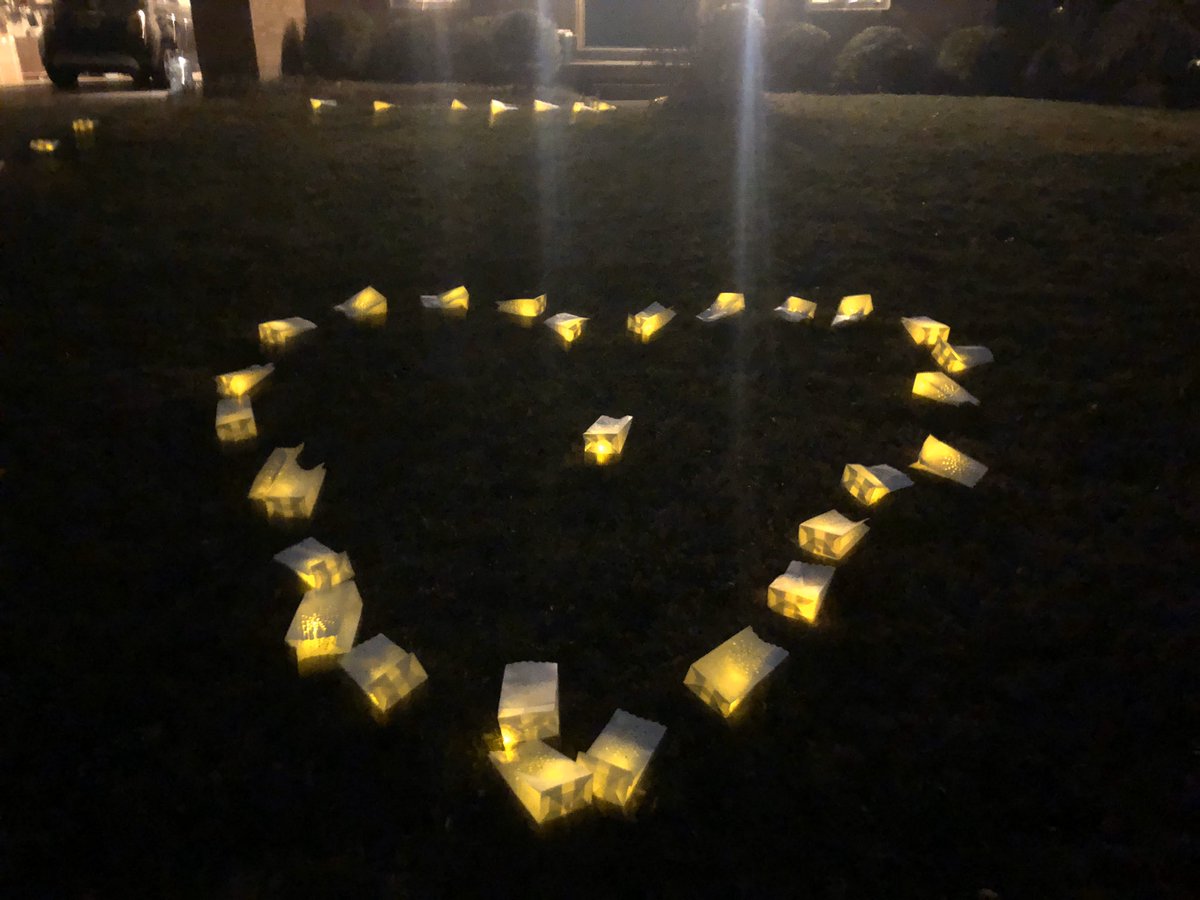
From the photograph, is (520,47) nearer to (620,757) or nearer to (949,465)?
(949,465)

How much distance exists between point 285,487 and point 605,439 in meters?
1.13

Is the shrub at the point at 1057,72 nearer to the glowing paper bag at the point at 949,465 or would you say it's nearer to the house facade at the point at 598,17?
the house facade at the point at 598,17

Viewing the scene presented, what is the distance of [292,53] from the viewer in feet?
39.4

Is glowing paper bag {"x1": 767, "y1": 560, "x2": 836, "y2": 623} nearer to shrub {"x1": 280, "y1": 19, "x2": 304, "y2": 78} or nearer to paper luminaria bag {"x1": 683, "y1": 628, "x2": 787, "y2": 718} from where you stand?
paper luminaria bag {"x1": 683, "y1": 628, "x2": 787, "y2": 718}

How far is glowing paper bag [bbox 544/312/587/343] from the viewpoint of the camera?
376 cm

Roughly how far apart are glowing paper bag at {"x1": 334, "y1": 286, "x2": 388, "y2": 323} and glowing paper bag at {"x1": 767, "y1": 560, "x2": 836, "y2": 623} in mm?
2405

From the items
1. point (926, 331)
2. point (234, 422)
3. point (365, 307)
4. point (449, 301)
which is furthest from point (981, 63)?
point (234, 422)

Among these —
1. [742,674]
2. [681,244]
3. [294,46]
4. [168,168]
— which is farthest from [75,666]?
[294,46]

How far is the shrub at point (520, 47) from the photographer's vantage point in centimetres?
1217

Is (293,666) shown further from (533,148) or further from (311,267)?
(533,148)

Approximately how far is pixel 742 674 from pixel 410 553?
1.14 m

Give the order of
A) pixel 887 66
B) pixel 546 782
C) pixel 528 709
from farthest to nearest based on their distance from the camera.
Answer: pixel 887 66, pixel 528 709, pixel 546 782

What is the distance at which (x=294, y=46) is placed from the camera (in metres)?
12.0

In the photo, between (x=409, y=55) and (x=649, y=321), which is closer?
(x=649, y=321)
